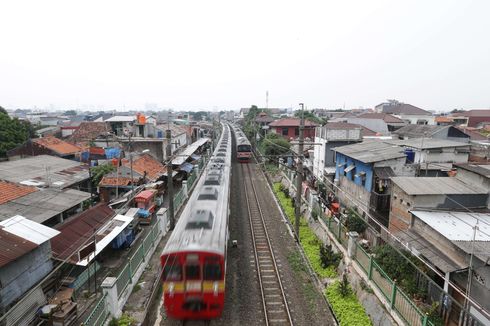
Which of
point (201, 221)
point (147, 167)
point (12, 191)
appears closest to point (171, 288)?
point (201, 221)

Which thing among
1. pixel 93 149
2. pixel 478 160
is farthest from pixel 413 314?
pixel 93 149

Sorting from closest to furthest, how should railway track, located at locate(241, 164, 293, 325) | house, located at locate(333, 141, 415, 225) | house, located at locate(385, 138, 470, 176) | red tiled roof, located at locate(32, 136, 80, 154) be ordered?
railway track, located at locate(241, 164, 293, 325) < house, located at locate(333, 141, 415, 225) < house, located at locate(385, 138, 470, 176) < red tiled roof, located at locate(32, 136, 80, 154)

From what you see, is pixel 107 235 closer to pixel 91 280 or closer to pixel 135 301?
pixel 91 280

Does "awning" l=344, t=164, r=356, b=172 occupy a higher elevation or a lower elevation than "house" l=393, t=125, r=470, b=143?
lower

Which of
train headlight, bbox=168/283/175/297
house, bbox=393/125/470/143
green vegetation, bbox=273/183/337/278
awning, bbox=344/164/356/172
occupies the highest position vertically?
house, bbox=393/125/470/143

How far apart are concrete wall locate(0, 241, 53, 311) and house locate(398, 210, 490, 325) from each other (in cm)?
1350

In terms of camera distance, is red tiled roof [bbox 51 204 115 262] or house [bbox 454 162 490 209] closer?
house [bbox 454 162 490 209]

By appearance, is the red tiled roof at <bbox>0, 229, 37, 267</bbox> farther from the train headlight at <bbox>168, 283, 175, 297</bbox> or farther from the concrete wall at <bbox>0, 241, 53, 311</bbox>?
the train headlight at <bbox>168, 283, 175, 297</bbox>

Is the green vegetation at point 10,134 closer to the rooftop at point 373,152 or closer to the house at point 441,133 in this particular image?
the rooftop at point 373,152

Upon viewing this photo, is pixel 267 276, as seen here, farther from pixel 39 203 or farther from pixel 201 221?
pixel 39 203

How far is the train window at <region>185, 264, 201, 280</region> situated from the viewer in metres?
8.84

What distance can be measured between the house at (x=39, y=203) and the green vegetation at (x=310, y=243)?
Result: 1287 cm

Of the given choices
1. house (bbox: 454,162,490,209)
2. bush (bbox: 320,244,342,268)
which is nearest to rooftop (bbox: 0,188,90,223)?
bush (bbox: 320,244,342,268)

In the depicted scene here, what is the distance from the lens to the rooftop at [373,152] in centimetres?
1648
